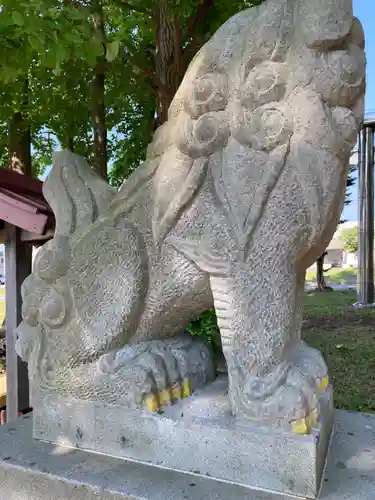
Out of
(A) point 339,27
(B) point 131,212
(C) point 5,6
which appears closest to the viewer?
(A) point 339,27

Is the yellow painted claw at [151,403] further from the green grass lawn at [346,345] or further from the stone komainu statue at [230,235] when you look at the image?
the green grass lawn at [346,345]

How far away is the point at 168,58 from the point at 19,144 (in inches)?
107

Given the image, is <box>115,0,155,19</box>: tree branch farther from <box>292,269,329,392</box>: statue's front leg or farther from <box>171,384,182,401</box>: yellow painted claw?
<box>171,384,182,401</box>: yellow painted claw

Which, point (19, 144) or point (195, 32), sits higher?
point (195, 32)

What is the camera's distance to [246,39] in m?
1.40

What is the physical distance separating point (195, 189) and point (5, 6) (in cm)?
132

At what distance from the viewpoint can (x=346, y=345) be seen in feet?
19.6

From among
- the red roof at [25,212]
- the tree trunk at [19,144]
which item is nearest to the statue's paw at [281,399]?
the red roof at [25,212]

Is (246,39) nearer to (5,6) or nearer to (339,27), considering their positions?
(339,27)

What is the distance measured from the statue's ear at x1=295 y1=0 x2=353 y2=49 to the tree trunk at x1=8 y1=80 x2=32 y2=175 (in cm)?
455

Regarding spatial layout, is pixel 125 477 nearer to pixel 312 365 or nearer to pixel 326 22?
pixel 312 365

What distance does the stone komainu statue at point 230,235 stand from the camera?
1340 millimetres

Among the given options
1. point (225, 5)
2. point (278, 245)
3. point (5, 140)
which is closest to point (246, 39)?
point (278, 245)

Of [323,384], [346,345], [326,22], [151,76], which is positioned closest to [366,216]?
[346,345]
